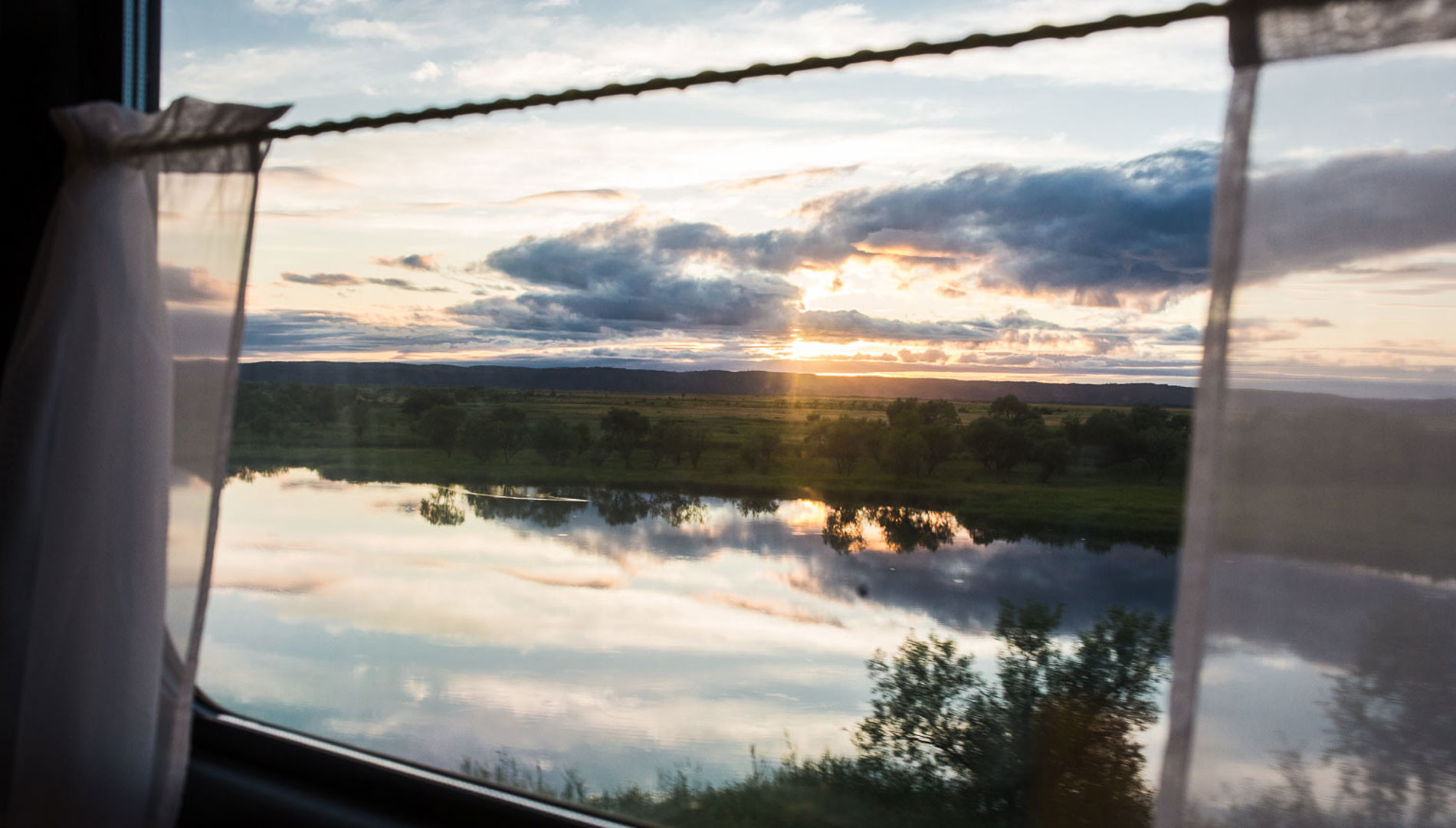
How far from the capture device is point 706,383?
129 centimetres

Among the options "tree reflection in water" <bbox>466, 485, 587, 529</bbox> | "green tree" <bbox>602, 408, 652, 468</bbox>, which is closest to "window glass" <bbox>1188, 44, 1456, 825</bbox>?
"green tree" <bbox>602, 408, 652, 468</bbox>

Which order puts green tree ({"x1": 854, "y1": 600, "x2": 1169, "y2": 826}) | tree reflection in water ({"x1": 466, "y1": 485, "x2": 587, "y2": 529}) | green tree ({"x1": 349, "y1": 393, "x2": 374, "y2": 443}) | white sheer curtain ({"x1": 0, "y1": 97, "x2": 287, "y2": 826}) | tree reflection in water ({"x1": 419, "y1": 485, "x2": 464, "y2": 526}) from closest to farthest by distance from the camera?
green tree ({"x1": 854, "y1": 600, "x2": 1169, "y2": 826}), white sheer curtain ({"x1": 0, "y1": 97, "x2": 287, "y2": 826}), tree reflection in water ({"x1": 466, "y1": 485, "x2": 587, "y2": 529}), tree reflection in water ({"x1": 419, "y1": 485, "x2": 464, "y2": 526}), green tree ({"x1": 349, "y1": 393, "x2": 374, "y2": 443})

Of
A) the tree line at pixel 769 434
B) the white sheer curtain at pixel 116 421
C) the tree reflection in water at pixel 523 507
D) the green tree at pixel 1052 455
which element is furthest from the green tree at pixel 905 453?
the white sheer curtain at pixel 116 421

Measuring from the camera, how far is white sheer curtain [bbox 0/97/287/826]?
126 centimetres

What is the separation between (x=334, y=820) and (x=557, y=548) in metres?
0.54

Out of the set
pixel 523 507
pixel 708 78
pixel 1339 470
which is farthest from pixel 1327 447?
pixel 523 507

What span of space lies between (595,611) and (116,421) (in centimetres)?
74

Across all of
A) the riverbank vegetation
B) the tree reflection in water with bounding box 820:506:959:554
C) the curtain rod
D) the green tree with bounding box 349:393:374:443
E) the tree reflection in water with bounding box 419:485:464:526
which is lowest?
the riverbank vegetation

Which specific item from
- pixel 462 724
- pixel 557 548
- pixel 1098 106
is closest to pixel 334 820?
pixel 462 724

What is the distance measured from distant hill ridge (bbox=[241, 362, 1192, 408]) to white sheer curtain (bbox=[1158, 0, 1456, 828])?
12.6 inches

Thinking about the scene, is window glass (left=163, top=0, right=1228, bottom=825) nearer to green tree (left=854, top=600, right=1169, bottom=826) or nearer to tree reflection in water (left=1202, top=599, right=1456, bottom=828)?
green tree (left=854, top=600, right=1169, bottom=826)

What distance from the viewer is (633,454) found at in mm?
1334

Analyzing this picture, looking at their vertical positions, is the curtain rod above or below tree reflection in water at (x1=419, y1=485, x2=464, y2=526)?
above

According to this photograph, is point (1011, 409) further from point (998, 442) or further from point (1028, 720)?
point (1028, 720)
